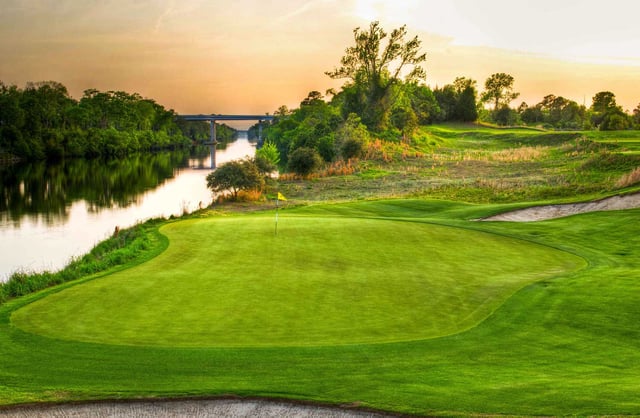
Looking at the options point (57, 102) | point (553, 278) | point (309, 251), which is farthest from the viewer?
point (57, 102)

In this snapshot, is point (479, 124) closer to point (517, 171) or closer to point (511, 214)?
point (517, 171)

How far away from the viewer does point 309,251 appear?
17.5 meters

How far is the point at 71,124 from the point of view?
121 meters

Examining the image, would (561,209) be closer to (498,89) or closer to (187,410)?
(187,410)

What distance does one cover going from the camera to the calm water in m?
30.1

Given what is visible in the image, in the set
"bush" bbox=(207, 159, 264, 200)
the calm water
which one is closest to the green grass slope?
the calm water

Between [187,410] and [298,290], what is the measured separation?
558 centimetres

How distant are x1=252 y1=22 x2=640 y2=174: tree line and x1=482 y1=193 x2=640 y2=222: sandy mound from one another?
35.8 m

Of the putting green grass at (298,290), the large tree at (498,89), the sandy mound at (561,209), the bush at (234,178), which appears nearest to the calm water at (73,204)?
the bush at (234,178)

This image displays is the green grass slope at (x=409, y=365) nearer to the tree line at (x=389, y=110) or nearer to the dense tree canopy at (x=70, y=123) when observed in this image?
the tree line at (x=389, y=110)

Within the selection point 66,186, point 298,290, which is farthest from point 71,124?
point 298,290

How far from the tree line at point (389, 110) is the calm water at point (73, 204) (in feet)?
52.9

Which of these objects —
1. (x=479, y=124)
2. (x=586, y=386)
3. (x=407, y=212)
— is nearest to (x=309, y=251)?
(x=586, y=386)

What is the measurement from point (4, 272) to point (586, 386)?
24326mm
